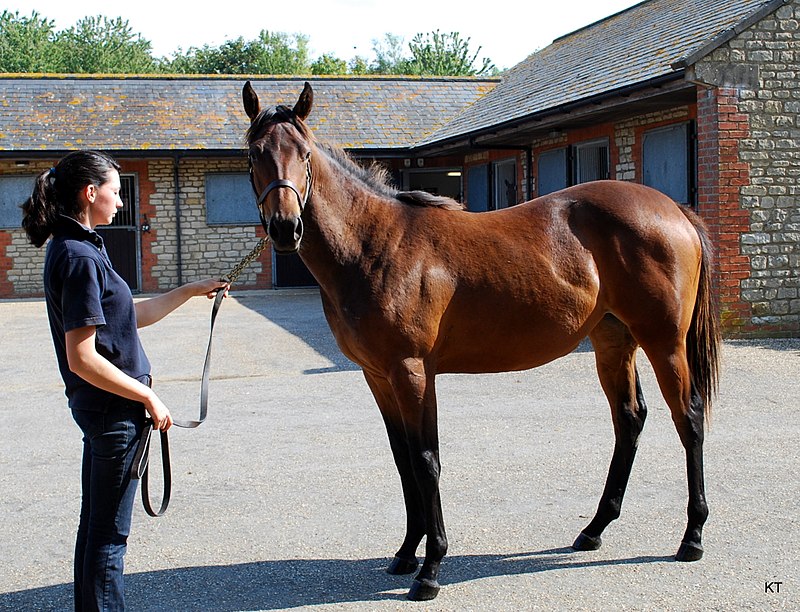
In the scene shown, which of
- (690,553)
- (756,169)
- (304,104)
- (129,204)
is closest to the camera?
(304,104)

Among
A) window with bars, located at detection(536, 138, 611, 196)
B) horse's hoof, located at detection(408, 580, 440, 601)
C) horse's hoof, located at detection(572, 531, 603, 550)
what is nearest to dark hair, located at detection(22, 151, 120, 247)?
horse's hoof, located at detection(408, 580, 440, 601)

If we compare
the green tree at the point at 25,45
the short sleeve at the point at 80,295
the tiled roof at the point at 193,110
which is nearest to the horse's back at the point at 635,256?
the short sleeve at the point at 80,295

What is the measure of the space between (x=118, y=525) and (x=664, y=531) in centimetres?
275

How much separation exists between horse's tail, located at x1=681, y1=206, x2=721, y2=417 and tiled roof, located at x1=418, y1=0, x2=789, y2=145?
300 inches

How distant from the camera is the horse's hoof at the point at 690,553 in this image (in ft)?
13.7

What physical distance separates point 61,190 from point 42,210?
4.0 inches

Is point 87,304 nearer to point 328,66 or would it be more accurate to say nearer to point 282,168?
point 282,168

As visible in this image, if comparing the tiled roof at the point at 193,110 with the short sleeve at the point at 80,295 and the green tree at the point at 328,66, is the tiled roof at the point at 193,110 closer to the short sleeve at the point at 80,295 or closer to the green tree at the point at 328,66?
the short sleeve at the point at 80,295

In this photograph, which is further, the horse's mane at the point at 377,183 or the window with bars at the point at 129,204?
the window with bars at the point at 129,204

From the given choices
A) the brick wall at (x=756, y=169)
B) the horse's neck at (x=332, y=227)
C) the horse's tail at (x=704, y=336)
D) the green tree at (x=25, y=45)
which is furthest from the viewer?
the green tree at (x=25, y=45)

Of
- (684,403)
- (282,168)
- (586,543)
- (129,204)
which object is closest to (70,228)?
(282,168)

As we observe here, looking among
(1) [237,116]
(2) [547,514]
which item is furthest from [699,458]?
(1) [237,116]

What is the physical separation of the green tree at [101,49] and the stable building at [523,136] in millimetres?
41478

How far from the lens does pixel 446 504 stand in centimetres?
512
